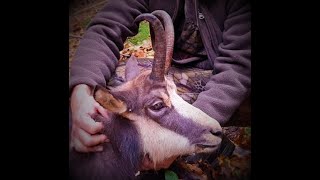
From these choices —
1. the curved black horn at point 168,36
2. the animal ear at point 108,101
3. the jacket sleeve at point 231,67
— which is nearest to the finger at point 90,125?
the animal ear at point 108,101

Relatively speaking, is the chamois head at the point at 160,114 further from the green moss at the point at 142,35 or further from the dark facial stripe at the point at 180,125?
the green moss at the point at 142,35

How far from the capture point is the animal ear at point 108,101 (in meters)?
2.95

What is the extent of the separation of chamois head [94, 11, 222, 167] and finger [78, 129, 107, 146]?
182mm

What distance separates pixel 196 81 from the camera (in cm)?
320

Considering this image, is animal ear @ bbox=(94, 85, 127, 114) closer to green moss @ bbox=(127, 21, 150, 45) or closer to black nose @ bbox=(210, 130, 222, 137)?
green moss @ bbox=(127, 21, 150, 45)

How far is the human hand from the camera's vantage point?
2998 mm

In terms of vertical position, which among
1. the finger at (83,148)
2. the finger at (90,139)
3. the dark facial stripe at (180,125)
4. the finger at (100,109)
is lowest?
the finger at (83,148)

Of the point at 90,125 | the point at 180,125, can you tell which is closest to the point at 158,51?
the point at 180,125

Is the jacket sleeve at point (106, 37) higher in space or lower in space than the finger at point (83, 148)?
higher

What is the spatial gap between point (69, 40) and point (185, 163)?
1.11m

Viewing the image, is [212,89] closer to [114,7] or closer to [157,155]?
[157,155]

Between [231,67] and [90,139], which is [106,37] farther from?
[231,67]

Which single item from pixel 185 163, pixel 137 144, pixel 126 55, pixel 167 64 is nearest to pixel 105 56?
pixel 126 55

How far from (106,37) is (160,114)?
0.63 metres
